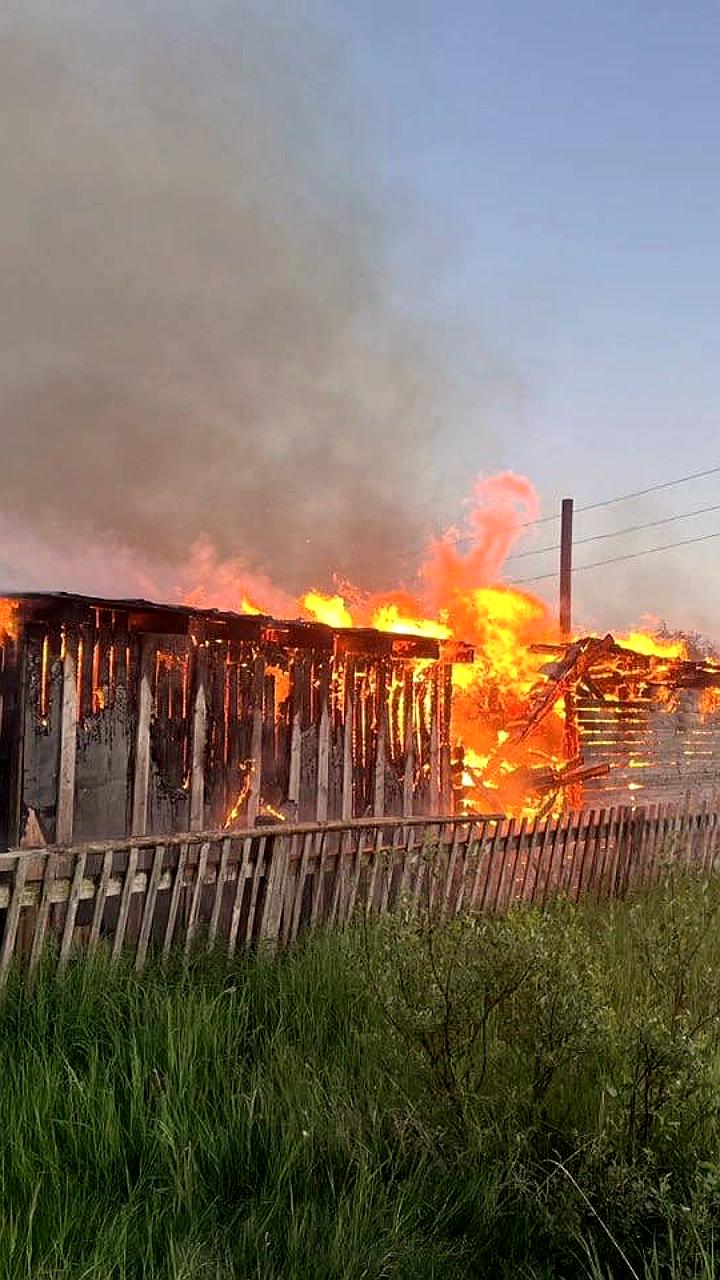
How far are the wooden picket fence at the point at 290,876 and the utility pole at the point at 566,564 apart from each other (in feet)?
A: 59.7

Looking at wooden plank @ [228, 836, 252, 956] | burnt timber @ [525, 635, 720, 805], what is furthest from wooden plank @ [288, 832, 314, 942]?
burnt timber @ [525, 635, 720, 805]

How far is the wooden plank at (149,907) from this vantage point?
5.90 meters

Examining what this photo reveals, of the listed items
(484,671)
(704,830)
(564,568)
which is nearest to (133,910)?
(704,830)

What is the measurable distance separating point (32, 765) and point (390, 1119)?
480cm

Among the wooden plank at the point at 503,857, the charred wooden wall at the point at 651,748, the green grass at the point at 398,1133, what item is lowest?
the green grass at the point at 398,1133

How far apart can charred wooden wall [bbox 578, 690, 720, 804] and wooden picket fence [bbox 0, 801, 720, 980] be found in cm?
656

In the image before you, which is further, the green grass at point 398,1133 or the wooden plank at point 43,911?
the wooden plank at point 43,911

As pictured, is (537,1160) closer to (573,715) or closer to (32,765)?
(32,765)

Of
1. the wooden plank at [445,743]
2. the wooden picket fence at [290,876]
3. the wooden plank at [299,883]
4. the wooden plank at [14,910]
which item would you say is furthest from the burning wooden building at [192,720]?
the wooden plank at [14,910]

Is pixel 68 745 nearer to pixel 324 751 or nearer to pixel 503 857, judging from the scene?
pixel 324 751

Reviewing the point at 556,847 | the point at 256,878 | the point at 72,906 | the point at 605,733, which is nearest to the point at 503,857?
the point at 556,847

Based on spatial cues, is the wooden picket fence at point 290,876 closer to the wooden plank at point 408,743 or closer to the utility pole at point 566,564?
the wooden plank at point 408,743

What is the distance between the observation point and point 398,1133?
3.77m

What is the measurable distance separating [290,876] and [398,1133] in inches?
138
